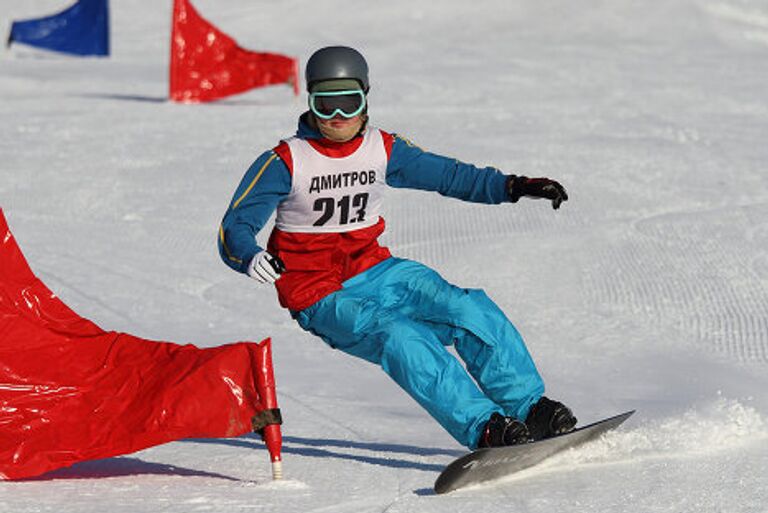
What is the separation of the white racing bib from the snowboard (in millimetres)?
923

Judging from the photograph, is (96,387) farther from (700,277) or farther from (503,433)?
(700,277)

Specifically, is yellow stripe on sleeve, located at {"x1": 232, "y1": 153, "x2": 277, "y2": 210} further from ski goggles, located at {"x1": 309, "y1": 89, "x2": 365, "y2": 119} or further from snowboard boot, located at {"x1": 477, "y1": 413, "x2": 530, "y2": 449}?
snowboard boot, located at {"x1": 477, "y1": 413, "x2": 530, "y2": 449}

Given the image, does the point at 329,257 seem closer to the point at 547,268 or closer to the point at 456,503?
the point at 456,503

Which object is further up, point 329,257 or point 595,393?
point 329,257

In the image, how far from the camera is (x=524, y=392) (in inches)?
189

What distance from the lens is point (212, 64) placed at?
1481cm

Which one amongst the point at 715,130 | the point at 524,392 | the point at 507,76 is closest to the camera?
the point at 524,392

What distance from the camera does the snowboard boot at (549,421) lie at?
468cm

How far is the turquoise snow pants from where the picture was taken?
4.50 m

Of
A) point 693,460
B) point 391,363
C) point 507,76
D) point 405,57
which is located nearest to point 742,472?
point 693,460

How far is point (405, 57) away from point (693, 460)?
13002 millimetres

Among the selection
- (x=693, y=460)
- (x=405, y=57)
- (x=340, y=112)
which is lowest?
(x=405, y=57)

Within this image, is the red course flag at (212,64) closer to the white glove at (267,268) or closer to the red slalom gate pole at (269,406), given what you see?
the red slalom gate pole at (269,406)

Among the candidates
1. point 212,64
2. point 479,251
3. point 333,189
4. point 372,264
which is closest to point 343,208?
point 333,189
